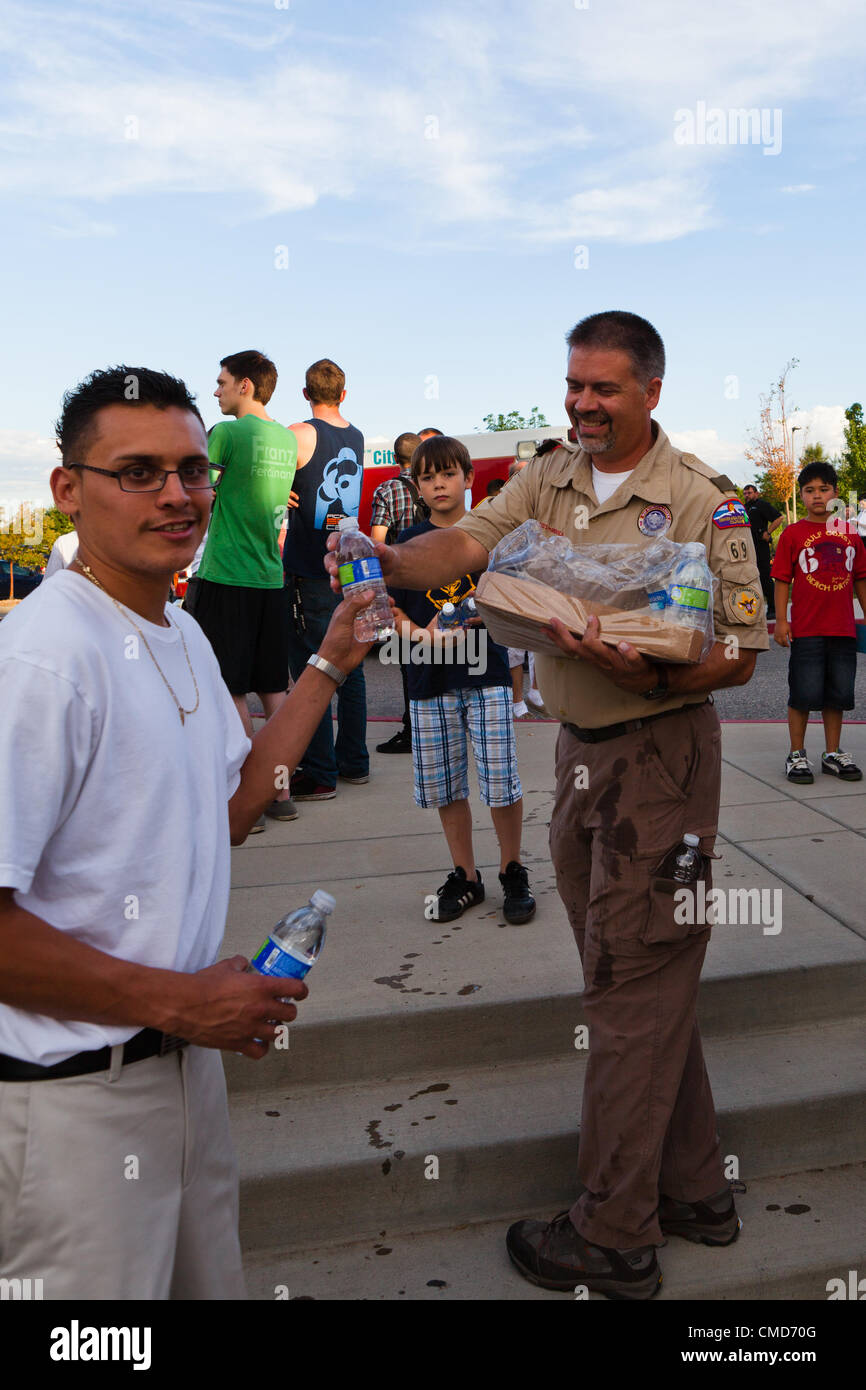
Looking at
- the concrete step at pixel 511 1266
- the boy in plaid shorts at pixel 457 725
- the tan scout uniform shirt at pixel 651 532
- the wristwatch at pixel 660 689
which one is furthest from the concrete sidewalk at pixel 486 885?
the wristwatch at pixel 660 689

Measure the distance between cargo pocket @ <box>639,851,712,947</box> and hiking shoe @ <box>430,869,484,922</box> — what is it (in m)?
1.76

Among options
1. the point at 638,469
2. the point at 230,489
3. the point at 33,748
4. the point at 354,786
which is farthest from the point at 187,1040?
the point at 354,786

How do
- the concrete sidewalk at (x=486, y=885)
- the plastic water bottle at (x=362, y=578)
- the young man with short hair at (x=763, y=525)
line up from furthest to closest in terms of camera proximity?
the young man with short hair at (x=763, y=525) < the concrete sidewalk at (x=486, y=885) < the plastic water bottle at (x=362, y=578)

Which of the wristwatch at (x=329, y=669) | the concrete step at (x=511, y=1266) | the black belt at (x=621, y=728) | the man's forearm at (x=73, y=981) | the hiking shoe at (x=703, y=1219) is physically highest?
the wristwatch at (x=329, y=669)

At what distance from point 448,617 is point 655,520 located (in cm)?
182

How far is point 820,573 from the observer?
21.6 feet

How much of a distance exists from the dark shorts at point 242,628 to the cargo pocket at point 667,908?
3.14 metres

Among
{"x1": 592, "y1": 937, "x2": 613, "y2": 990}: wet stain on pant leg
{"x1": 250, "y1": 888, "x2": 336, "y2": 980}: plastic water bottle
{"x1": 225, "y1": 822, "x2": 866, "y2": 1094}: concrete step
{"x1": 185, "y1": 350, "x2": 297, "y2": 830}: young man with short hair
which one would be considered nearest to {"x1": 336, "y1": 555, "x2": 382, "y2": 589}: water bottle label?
{"x1": 250, "y1": 888, "x2": 336, "y2": 980}: plastic water bottle

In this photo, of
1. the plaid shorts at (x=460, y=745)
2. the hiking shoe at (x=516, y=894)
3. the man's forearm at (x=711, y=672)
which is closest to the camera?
the man's forearm at (x=711, y=672)

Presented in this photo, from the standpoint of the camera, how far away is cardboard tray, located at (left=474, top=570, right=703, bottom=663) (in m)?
2.48

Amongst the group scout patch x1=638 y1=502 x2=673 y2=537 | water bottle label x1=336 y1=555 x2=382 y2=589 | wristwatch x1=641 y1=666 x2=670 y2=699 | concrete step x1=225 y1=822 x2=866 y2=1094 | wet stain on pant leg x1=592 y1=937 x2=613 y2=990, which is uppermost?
scout patch x1=638 y1=502 x2=673 y2=537

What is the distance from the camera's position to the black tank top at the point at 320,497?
19.0ft

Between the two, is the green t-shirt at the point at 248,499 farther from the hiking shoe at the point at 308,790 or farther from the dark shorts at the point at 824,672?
the dark shorts at the point at 824,672

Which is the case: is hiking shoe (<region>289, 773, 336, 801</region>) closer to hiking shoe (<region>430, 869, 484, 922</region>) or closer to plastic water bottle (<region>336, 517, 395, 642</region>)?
hiking shoe (<region>430, 869, 484, 922</region>)
